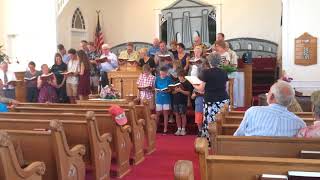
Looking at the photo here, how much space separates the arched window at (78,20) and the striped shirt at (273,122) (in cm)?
1073

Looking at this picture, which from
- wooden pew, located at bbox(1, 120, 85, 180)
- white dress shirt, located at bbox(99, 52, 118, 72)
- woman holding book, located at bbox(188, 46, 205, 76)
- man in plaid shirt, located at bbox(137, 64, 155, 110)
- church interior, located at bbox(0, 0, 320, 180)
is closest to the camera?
church interior, located at bbox(0, 0, 320, 180)

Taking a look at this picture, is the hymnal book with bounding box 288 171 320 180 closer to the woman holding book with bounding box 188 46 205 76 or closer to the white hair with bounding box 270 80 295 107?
the white hair with bounding box 270 80 295 107

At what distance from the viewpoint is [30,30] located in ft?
41.5

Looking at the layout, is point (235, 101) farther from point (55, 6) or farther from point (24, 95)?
point (55, 6)

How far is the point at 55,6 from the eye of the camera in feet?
41.1

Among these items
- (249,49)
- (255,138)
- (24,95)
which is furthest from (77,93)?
(255,138)

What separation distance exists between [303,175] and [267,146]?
2.94ft

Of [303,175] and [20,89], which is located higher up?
[20,89]

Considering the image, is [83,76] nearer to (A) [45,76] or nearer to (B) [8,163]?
(A) [45,76]

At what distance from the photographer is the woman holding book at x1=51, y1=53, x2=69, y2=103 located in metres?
10.3

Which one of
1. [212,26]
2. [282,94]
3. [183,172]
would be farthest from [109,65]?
[183,172]

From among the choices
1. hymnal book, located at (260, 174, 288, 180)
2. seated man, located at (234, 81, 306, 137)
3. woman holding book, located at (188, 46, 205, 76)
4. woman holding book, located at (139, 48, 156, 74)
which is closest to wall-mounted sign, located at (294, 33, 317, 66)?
woman holding book, located at (188, 46, 205, 76)

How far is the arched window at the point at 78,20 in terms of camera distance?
44.9 ft

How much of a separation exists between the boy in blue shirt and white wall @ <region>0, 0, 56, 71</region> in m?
5.30
